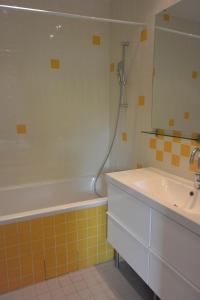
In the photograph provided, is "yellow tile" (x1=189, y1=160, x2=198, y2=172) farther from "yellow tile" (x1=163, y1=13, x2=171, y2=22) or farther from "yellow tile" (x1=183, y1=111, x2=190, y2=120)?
"yellow tile" (x1=163, y1=13, x2=171, y2=22)

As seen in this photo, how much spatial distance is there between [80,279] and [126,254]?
45cm

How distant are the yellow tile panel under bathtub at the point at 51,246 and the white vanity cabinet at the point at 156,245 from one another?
221 millimetres

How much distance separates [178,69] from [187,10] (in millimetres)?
353

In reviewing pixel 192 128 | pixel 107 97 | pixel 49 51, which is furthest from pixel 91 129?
pixel 192 128

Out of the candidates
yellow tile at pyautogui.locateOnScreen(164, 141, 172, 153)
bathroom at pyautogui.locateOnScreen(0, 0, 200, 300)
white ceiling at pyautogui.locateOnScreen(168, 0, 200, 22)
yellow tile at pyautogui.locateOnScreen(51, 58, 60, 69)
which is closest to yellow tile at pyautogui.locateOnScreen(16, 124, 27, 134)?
bathroom at pyautogui.locateOnScreen(0, 0, 200, 300)

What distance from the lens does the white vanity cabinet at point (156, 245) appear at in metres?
1.09

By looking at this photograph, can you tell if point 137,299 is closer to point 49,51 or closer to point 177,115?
point 177,115

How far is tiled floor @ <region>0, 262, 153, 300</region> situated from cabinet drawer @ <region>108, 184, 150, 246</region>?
0.50 m

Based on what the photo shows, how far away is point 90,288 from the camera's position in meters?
1.68

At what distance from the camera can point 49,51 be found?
2229 millimetres

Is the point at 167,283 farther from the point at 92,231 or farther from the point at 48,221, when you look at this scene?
the point at 48,221

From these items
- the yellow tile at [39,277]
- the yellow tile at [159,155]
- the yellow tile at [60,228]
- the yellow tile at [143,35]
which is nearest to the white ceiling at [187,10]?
the yellow tile at [143,35]

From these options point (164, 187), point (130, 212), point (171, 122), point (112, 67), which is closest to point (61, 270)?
point (130, 212)

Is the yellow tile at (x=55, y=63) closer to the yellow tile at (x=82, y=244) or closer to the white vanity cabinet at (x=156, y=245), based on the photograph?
the white vanity cabinet at (x=156, y=245)
